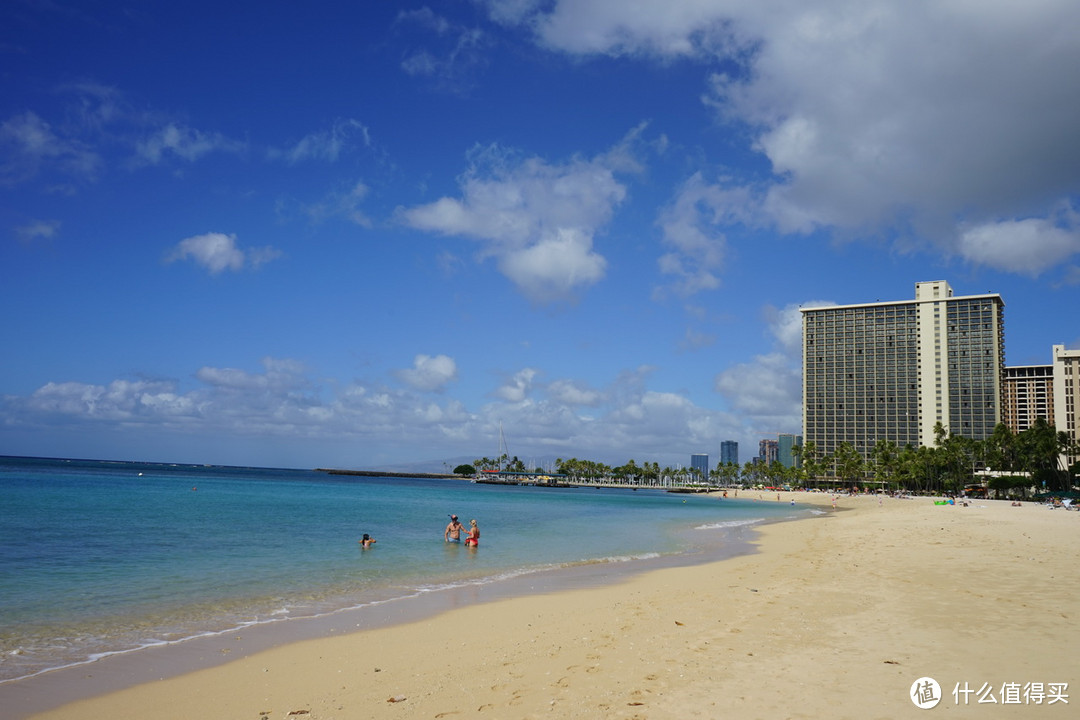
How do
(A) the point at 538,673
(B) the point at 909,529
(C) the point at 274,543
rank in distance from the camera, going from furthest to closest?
(B) the point at 909,529 < (C) the point at 274,543 < (A) the point at 538,673

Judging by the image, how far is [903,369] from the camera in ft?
545

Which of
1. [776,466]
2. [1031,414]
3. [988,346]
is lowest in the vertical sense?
[776,466]

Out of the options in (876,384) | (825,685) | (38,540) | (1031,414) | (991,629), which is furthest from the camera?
(1031,414)

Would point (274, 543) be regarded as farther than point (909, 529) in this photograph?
No

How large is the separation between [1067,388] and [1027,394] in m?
59.0

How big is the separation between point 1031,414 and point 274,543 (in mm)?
230699

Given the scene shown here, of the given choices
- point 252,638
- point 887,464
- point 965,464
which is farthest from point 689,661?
point 887,464

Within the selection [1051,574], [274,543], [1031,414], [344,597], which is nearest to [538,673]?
[344,597]

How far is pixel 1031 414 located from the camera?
634 ft

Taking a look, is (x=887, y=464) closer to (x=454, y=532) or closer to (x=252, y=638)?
(x=454, y=532)

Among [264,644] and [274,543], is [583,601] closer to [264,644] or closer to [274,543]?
[264,644]

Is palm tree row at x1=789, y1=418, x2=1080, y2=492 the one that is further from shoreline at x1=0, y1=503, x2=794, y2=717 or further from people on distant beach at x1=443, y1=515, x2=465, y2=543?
shoreline at x1=0, y1=503, x2=794, y2=717

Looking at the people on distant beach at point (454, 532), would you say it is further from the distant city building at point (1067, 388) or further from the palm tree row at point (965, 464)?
the distant city building at point (1067, 388)

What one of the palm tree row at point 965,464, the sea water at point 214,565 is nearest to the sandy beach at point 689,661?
the sea water at point 214,565
